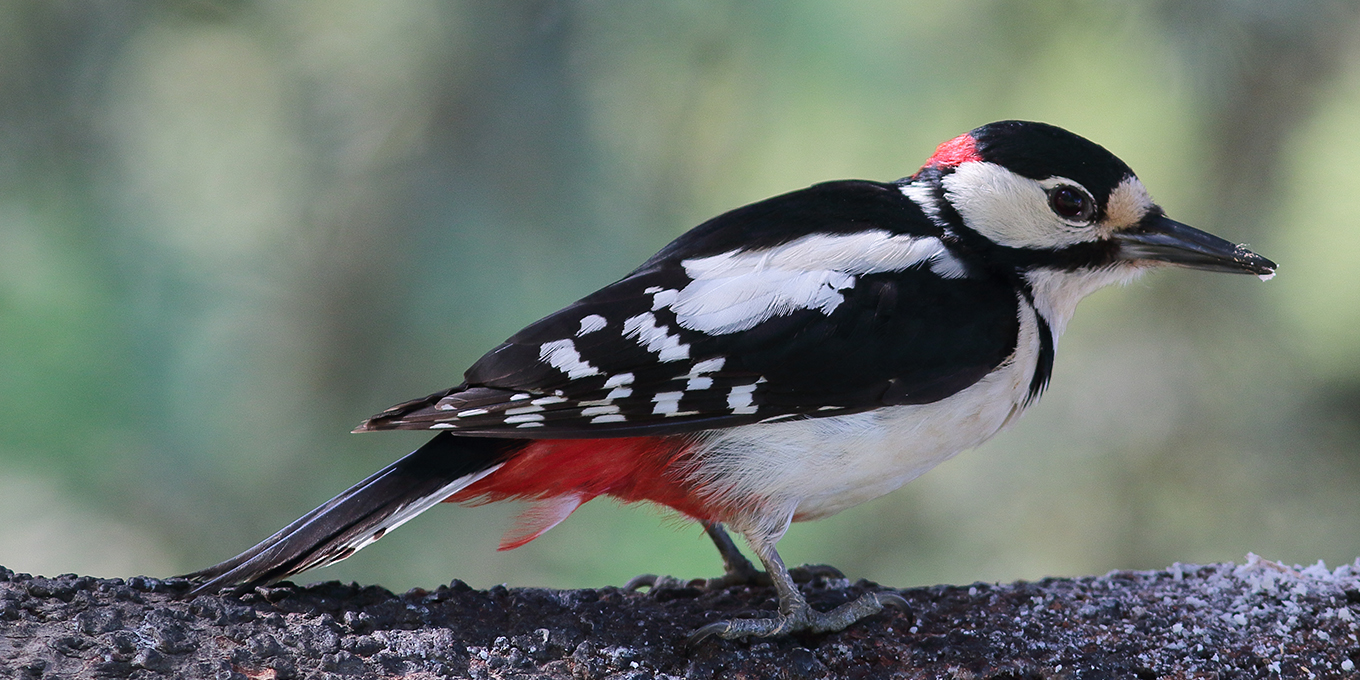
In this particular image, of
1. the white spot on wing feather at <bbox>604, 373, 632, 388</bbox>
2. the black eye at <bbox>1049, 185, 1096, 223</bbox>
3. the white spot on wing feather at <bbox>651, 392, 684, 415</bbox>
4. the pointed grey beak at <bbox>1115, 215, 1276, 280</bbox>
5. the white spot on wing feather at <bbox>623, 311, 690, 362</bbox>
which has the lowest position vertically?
the pointed grey beak at <bbox>1115, 215, 1276, 280</bbox>

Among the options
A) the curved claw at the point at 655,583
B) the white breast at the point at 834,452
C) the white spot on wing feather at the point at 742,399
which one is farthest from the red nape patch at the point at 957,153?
the curved claw at the point at 655,583

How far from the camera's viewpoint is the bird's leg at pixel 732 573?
2.52 meters

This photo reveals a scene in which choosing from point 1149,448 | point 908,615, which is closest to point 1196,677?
point 908,615

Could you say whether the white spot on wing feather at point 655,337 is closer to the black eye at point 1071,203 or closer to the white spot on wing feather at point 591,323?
the white spot on wing feather at point 591,323

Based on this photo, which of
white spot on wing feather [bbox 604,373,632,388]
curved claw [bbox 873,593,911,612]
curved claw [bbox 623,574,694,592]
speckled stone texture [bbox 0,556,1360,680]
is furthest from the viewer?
curved claw [bbox 623,574,694,592]

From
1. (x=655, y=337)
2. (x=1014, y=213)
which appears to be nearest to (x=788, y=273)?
(x=655, y=337)

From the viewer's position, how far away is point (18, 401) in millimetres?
3578

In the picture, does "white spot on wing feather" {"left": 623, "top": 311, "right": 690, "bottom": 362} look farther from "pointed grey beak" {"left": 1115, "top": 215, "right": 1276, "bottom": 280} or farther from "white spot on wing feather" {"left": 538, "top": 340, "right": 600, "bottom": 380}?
"pointed grey beak" {"left": 1115, "top": 215, "right": 1276, "bottom": 280}

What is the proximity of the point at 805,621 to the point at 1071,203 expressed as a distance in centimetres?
Result: 101

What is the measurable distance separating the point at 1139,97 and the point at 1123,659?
8.41ft

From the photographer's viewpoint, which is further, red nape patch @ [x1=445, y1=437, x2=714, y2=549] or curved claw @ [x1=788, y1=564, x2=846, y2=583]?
curved claw @ [x1=788, y1=564, x2=846, y2=583]

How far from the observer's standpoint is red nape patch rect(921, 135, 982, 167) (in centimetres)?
234

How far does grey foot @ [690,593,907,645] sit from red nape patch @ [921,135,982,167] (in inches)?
37.0

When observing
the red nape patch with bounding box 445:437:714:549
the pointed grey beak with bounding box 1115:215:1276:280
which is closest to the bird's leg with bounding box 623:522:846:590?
the red nape patch with bounding box 445:437:714:549
